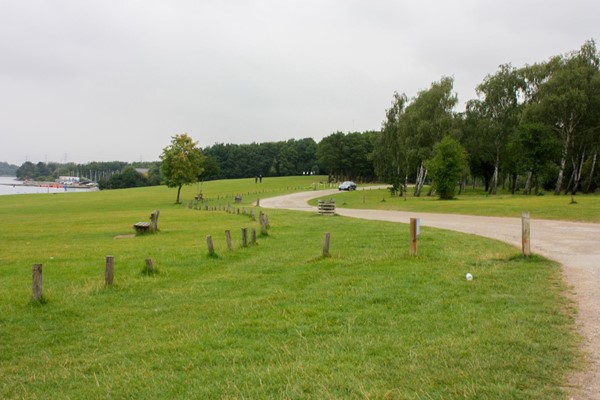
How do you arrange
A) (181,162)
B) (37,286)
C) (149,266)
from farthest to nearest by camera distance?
(181,162) → (149,266) → (37,286)

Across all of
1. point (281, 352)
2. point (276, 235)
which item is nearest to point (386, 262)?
point (281, 352)

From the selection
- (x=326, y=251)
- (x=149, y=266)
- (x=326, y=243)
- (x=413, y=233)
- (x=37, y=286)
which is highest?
(x=413, y=233)

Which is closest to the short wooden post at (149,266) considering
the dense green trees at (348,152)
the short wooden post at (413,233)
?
the short wooden post at (413,233)

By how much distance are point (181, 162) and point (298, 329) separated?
192 ft

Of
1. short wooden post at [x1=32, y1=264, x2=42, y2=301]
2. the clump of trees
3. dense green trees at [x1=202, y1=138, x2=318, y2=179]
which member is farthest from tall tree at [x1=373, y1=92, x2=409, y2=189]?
dense green trees at [x1=202, y1=138, x2=318, y2=179]

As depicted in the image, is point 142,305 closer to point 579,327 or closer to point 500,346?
point 500,346

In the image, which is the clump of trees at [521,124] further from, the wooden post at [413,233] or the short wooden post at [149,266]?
the short wooden post at [149,266]

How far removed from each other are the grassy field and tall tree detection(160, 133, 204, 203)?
1923 inches

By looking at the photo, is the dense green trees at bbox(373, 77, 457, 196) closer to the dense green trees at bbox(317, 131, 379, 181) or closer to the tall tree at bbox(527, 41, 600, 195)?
the tall tree at bbox(527, 41, 600, 195)

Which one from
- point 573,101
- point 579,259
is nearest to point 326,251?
point 579,259

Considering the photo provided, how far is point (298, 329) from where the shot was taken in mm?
7641

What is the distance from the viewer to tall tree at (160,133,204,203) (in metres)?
63.7

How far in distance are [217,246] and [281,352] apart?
13469 millimetres

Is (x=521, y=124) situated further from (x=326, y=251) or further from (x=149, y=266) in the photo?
(x=149, y=266)
